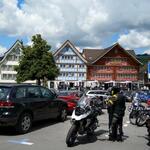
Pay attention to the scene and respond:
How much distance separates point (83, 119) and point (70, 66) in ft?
258

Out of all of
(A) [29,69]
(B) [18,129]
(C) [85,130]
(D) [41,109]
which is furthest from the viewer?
(A) [29,69]

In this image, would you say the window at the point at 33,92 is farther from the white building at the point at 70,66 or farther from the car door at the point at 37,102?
the white building at the point at 70,66

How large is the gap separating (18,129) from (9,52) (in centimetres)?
7901

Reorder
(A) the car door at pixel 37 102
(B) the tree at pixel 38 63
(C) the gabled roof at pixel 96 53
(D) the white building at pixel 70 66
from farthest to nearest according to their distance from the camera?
(C) the gabled roof at pixel 96 53, (D) the white building at pixel 70 66, (B) the tree at pixel 38 63, (A) the car door at pixel 37 102

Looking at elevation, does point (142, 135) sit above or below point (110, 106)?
below

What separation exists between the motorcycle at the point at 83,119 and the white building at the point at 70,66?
75632 mm

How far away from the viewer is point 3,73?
90.8 meters

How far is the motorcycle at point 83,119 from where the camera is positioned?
1047 cm

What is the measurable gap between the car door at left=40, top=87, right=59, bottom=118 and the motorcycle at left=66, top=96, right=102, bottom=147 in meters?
2.80

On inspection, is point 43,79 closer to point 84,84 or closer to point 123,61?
point 84,84

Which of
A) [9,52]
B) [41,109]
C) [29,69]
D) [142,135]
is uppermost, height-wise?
[9,52]

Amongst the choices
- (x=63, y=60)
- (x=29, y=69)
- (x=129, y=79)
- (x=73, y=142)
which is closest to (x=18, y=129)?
(x=73, y=142)

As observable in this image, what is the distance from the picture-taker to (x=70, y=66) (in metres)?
89.5

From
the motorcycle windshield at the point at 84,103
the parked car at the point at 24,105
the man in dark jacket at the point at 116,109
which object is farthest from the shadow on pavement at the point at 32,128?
the man in dark jacket at the point at 116,109
